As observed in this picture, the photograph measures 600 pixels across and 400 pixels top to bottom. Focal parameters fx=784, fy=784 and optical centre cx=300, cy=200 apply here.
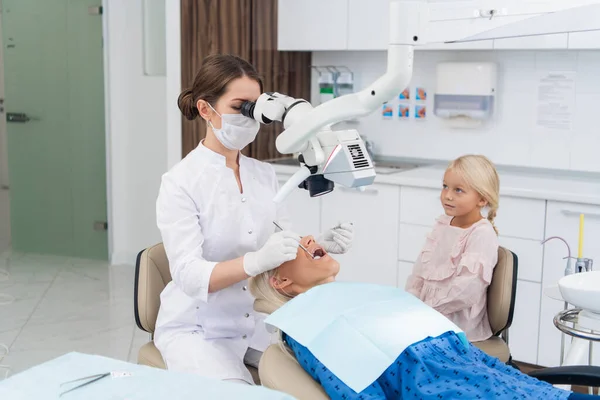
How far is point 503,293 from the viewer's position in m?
2.32

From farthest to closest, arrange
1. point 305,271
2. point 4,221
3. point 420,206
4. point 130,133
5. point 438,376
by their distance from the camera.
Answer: point 4,221, point 130,133, point 420,206, point 305,271, point 438,376

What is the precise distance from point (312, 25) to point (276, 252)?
2.34 metres

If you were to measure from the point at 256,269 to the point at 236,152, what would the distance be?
1.35 ft

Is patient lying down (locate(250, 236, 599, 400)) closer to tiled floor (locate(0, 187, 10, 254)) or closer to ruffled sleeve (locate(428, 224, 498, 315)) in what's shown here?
ruffled sleeve (locate(428, 224, 498, 315))

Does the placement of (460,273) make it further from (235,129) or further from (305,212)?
(305,212)

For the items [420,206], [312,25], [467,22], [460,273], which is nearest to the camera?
[467,22]

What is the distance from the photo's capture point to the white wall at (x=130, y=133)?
15.7 feet

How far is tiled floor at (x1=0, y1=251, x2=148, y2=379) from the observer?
11.7 feet

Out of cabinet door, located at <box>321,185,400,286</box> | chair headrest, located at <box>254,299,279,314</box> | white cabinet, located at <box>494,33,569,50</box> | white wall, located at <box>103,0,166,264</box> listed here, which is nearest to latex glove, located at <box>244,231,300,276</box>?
chair headrest, located at <box>254,299,279,314</box>

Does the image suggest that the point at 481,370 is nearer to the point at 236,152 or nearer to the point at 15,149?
the point at 236,152

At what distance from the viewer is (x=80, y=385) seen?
1468mm

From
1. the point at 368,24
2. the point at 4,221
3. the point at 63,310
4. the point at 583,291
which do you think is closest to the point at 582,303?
the point at 583,291

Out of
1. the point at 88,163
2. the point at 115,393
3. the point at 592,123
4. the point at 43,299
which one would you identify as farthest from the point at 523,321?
the point at 88,163

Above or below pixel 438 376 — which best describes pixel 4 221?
below
